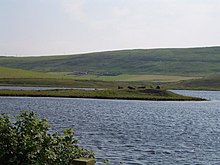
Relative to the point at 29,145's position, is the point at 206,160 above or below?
below

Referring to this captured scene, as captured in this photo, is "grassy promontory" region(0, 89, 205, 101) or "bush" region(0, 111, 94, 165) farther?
"grassy promontory" region(0, 89, 205, 101)

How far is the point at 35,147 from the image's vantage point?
52.2 feet

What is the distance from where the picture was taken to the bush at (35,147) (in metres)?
15.8

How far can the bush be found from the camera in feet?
51.7

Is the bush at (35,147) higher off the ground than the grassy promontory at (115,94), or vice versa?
the bush at (35,147)

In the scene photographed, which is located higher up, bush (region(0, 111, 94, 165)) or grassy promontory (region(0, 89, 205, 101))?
bush (region(0, 111, 94, 165))

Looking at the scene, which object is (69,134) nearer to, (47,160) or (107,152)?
→ (47,160)

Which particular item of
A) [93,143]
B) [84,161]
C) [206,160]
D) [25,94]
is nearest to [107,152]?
[93,143]

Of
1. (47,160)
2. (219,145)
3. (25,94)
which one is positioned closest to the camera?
(47,160)

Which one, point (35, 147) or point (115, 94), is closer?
point (35, 147)

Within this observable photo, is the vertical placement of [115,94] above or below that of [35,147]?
below

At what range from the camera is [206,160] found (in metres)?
31.4

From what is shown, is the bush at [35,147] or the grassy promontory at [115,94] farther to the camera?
the grassy promontory at [115,94]

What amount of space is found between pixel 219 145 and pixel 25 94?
83.0 m
